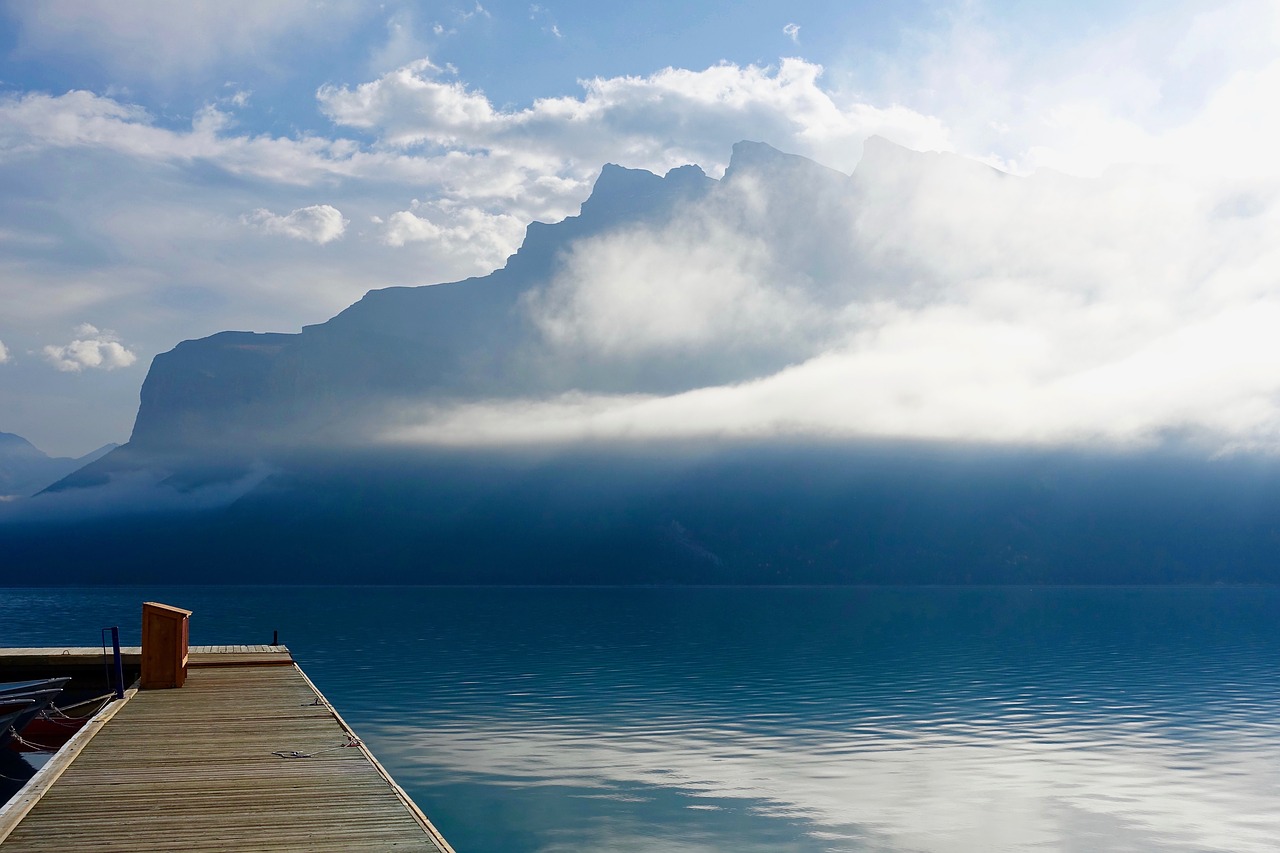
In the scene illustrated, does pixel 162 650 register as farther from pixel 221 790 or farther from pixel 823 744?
pixel 823 744

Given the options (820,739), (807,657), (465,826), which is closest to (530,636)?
(807,657)

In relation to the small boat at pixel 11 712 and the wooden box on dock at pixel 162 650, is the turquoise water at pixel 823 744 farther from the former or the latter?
the small boat at pixel 11 712

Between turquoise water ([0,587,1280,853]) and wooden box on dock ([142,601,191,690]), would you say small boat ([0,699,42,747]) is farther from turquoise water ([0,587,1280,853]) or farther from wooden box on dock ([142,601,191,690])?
turquoise water ([0,587,1280,853])

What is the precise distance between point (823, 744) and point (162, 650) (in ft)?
66.5

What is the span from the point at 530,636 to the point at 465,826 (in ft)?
231

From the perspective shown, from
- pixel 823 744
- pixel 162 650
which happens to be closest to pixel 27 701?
pixel 162 650

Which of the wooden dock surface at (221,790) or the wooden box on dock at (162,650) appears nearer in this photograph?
the wooden dock surface at (221,790)

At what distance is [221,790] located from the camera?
1505cm

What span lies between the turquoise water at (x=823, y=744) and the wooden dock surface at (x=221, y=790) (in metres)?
5.55

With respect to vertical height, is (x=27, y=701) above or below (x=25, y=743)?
above

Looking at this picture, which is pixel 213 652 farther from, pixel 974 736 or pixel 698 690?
pixel 974 736

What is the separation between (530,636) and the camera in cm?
9344

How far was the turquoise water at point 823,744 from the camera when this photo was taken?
23734 mm

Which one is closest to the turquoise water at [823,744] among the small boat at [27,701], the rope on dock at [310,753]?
the rope on dock at [310,753]
